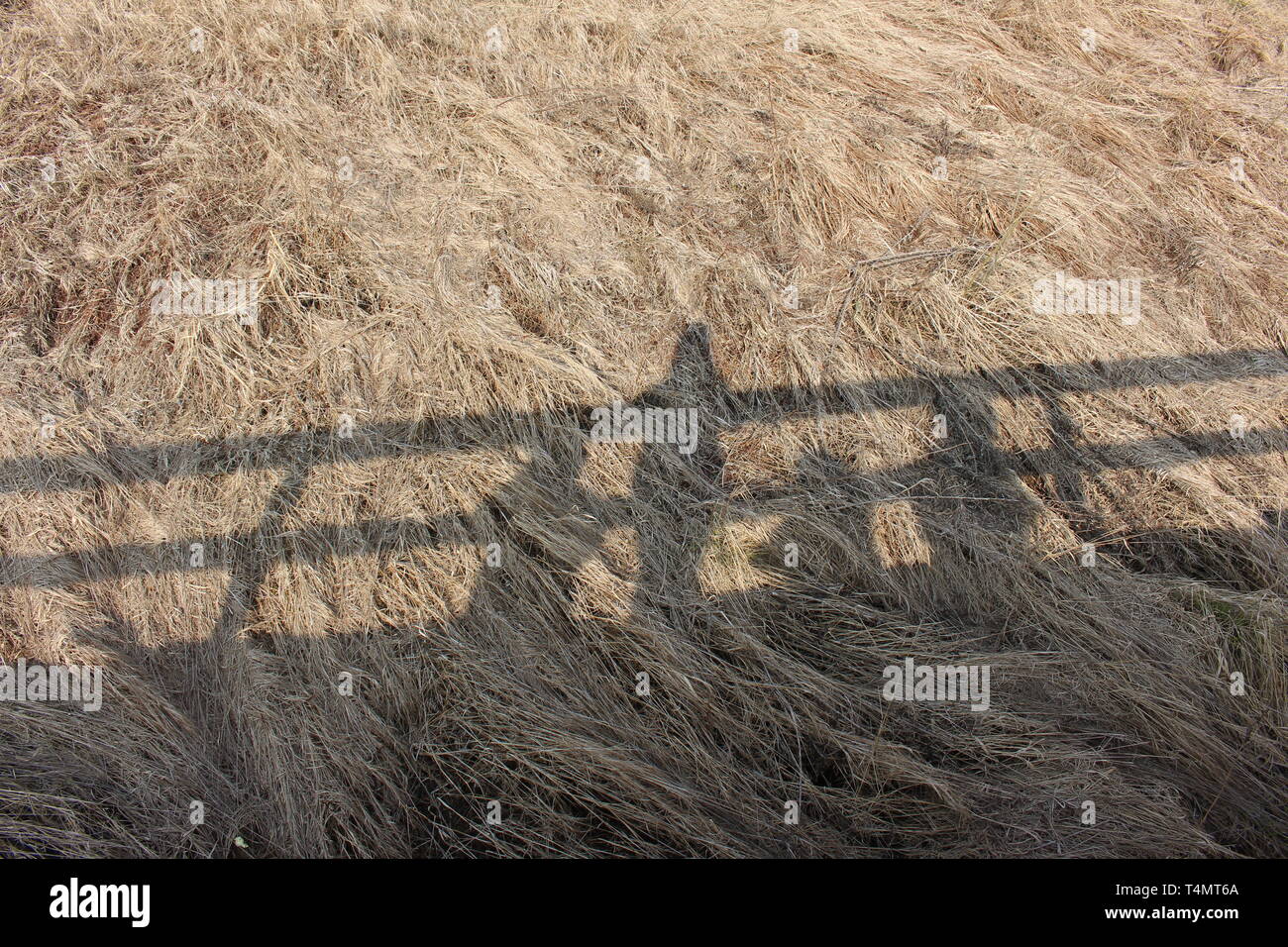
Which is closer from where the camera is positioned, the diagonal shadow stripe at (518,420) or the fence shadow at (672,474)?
the fence shadow at (672,474)

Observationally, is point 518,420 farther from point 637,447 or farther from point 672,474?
point 672,474

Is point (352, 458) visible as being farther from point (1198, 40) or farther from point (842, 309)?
point (1198, 40)

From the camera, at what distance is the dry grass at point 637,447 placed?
2.73 metres

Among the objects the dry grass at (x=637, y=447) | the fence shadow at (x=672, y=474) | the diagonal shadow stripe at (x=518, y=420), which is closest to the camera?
the dry grass at (x=637, y=447)

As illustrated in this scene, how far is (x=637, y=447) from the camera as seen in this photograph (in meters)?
3.38

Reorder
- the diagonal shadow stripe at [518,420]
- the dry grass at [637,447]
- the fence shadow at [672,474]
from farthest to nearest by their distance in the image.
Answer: the diagonal shadow stripe at [518,420] < the fence shadow at [672,474] < the dry grass at [637,447]

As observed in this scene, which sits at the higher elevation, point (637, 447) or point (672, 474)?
point (637, 447)

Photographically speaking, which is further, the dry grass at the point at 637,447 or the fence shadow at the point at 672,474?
the fence shadow at the point at 672,474

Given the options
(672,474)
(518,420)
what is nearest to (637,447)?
(672,474)

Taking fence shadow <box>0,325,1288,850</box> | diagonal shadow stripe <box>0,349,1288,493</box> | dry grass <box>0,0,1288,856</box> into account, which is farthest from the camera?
diagonal shadow stripe <box>0,349,1288,493</box>

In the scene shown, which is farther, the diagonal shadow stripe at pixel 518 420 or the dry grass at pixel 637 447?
the diagonal shadow stripe at pixel 518 420

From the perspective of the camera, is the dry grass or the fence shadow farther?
the fence shadow

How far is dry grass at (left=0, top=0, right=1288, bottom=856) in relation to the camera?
273 cm

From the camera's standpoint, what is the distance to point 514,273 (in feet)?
12.3
